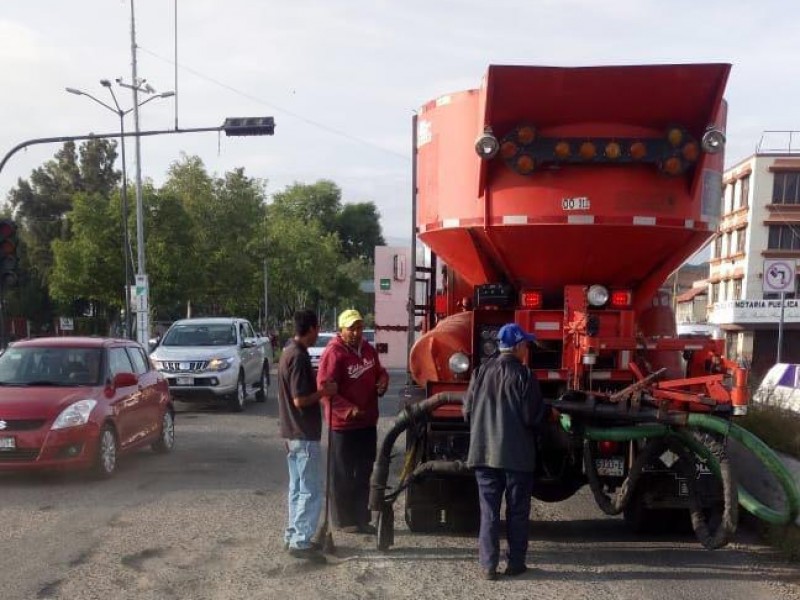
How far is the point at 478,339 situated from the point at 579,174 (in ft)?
5.08

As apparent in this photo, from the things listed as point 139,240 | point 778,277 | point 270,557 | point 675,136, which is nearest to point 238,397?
point 778,277

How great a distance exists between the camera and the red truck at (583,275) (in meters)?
5.89

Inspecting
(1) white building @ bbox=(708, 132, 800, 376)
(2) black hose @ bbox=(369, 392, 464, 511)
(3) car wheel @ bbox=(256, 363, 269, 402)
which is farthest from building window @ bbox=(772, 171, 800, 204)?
(2) black hose @ bbox=(369, 392, 464, 511)

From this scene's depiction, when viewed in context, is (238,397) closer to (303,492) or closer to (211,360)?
(211,360)

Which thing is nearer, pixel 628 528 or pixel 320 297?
pixel 628 528

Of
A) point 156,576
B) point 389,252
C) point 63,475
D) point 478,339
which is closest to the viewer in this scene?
point 156,576

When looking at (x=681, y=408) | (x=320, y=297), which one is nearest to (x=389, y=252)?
(x=681, y=408)

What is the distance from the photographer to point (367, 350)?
6.76 meters

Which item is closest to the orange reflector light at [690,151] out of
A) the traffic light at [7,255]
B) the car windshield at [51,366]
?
the car windshield at [51,366]

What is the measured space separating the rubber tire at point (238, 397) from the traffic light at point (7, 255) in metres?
4.47

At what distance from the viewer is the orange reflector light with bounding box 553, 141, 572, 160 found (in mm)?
6071

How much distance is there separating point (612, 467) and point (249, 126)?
1263 centimetres

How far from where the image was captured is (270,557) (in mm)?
6078

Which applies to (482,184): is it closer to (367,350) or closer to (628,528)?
(367,350)
